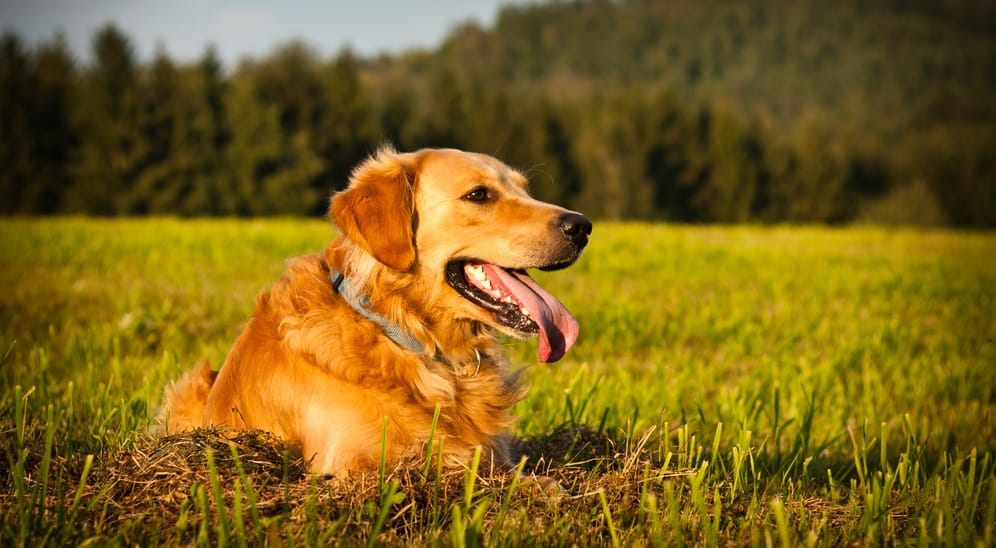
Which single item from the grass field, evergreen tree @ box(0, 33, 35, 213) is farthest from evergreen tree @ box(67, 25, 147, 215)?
the grass field

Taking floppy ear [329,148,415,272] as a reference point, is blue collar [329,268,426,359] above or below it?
below

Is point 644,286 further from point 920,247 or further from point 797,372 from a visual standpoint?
point 920,247

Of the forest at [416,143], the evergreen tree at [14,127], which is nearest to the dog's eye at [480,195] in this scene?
the forest at [416,143]

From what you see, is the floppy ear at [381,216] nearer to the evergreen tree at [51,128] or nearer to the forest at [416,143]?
the forest at [416,143]

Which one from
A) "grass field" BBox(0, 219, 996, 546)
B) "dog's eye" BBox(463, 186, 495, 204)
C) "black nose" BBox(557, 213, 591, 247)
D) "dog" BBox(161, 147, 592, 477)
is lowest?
"grass field" BBox(0, 219, 996, 546)

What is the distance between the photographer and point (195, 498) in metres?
2.66

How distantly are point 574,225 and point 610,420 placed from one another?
146 cm

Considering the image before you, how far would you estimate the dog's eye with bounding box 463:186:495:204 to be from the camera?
12.4 feet

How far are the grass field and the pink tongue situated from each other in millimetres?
486

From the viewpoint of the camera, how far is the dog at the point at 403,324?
3.20 metres

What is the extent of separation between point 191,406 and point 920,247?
60.3ft

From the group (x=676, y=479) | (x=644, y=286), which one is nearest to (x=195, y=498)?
(x=676, y=479)

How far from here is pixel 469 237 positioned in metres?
3.65

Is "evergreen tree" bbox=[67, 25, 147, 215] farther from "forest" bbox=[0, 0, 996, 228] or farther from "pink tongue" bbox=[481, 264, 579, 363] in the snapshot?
"pink tongue" bbox=[481, 264, 579, 363]
